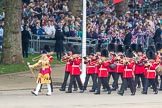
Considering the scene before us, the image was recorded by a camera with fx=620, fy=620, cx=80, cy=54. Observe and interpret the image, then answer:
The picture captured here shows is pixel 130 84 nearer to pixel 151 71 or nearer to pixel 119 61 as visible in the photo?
pixel 151 71

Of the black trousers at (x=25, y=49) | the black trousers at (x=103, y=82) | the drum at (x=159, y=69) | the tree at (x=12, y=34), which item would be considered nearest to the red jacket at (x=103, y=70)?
the black trousers at (x=103, y=82)

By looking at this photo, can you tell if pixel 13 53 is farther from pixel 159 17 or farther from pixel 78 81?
pixel 159 17

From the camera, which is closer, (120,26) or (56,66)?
(56,66)

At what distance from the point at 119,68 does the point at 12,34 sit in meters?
7.36

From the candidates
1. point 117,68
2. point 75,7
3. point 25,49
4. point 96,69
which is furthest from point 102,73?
point 75,7

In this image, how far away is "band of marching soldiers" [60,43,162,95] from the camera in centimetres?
2131

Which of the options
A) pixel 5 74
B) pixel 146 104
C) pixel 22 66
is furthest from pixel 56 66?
pixel 146 104

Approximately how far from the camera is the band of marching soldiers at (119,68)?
2131 cm

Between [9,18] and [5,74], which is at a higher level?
[9,18]

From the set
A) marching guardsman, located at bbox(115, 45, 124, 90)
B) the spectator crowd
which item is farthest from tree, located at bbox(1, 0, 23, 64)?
marching guardsman, located at bbox(115, 45, 124, 90)

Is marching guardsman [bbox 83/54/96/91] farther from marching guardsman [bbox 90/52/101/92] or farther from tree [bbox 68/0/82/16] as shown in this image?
tree [bbox 68/0/82/16]

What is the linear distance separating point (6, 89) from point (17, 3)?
21.8 ft

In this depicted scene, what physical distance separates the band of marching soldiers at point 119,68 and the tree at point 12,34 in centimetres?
620

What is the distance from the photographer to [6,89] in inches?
862
